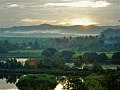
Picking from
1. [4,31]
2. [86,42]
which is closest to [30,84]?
[86,42]

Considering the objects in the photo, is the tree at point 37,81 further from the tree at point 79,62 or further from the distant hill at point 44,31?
the distant hill at point 44,31

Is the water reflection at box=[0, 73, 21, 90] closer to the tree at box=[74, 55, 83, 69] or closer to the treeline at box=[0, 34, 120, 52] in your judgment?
the tree at box=[74, 55, 83, 69]

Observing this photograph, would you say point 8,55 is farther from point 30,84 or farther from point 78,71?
point 30,84

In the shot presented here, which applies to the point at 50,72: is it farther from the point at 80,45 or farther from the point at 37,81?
the point at 80,45

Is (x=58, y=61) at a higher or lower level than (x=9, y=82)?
lower

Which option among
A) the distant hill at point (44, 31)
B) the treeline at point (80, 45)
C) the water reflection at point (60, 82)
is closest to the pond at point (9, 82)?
the water reflection at point (60, 82)

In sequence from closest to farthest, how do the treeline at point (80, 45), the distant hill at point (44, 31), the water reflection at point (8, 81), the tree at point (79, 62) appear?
1. the water reflection at point (8, 81)
2. the tree at point (79, 62)
3. the treeline at point (80, 45)
4. the distant hill at point (44, 31)

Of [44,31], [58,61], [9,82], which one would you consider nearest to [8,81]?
[9,82]

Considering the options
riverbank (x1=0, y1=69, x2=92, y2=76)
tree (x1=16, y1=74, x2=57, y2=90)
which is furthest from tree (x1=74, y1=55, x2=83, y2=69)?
tree (x1=16, y1=74, x2=57, y2=90)

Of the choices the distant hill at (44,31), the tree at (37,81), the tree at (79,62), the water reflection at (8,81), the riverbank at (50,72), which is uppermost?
the tree at (37,81)

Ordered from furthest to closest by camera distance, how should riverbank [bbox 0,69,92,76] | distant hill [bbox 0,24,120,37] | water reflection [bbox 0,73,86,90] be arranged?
1. distant hill [bbox 0,24,120,37]
2. riverbank [bbox 0,69,92,76]
3. water reflection [bbox 0,73,86,90]

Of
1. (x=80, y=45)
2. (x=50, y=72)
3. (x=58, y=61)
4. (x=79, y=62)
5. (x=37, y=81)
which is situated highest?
(x=37, y=81)
